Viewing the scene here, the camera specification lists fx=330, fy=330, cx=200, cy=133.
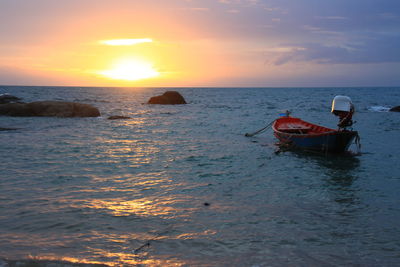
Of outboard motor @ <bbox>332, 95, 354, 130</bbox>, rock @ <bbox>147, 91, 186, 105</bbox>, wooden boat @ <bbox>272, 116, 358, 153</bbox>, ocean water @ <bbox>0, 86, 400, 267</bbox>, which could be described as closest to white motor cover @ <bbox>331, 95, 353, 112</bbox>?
outboard motor @ <bbox>332, 95, 354, 130</bbox>

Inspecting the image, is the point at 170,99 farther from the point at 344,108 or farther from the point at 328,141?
the point at 344,108

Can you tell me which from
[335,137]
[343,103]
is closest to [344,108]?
[343,103]

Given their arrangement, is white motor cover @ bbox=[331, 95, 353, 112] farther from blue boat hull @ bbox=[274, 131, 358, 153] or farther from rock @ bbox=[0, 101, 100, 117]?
rock @ bbox=[0, 101, 100, 117]

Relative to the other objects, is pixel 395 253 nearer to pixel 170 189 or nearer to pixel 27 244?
pixel 170 189

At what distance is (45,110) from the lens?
30.9 metres

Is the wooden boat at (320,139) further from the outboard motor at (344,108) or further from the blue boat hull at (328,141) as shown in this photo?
the outboard motor at (344,108)

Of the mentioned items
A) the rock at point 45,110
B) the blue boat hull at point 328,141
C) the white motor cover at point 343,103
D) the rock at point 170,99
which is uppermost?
the rock at point 170,99

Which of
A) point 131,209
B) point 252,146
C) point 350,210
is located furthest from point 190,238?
point 252,146

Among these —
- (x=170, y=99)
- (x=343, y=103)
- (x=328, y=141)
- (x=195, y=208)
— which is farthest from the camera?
(x=170, y=99)

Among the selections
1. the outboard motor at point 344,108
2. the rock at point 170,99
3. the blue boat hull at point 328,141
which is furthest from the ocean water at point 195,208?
the rock at point 170,99

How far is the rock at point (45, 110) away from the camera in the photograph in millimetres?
30750

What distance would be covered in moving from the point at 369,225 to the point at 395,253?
1324 mm

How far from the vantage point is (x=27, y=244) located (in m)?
5.70

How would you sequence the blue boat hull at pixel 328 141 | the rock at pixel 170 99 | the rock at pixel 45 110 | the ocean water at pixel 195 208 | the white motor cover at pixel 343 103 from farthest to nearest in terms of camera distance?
the rock at pixel 170 99, the rock at pixel 45 110, the blue boat hull at pixel 328 141, the white motor cover at pixel 343 103, the ocean water at pixel 195 208
